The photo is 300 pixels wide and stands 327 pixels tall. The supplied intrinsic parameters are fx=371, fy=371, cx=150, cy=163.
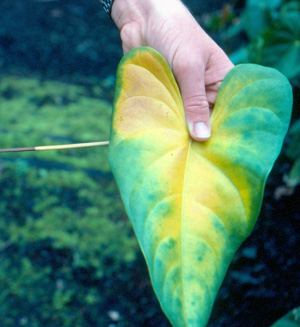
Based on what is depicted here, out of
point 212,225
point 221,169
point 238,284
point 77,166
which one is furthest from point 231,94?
point 77,166

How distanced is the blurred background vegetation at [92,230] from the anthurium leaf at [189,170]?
70cm

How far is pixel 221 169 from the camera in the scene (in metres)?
0.68

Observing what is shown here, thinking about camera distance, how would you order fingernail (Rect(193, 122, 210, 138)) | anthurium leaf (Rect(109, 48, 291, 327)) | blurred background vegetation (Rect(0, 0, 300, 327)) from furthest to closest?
blurred background vegetation (Rect(0, 0, 300, 327)) < fingernail (Rect(193, 122, 210, 138)) < anthurium leaf (Rect(109, 48, 291, 327))

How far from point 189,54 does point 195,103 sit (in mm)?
146

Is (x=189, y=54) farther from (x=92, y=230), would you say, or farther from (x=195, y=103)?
(x=92, y=230)

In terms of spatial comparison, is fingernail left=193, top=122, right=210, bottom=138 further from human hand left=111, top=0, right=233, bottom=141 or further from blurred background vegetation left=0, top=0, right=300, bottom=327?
blurred background vegetation left=0, top=0, right=300, bottom=327

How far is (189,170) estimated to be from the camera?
68 centimetres

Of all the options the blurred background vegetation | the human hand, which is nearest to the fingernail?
the human hand

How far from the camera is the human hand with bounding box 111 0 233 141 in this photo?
769mm

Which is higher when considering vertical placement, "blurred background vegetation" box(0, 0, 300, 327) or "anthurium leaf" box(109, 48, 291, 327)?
"anthurium leaf" box(109, 48, 291, 327)

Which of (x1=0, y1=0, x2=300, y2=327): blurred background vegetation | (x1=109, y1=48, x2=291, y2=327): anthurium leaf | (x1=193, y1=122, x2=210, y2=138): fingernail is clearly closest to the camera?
(x1=109, y1=48, x2=291, y2=327): anthurium leaf

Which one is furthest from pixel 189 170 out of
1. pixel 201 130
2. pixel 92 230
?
pixel 92 230

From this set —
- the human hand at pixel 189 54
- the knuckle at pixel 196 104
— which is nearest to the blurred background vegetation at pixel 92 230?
the human hand at pixel 189 54

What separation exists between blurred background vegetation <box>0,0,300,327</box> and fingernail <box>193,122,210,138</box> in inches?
28.6
